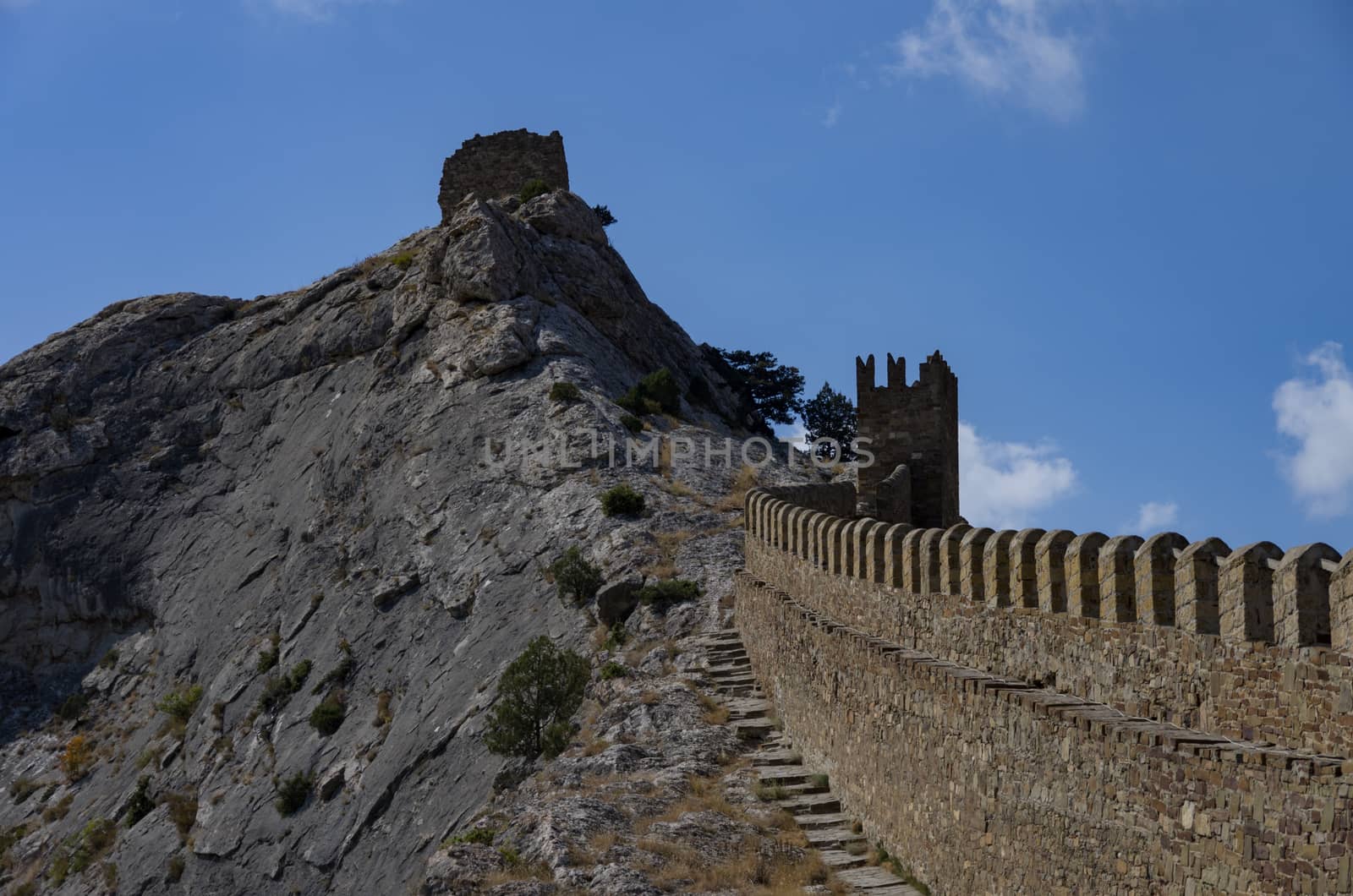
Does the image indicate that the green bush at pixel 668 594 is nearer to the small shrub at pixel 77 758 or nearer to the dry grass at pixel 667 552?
the dry grass at pixel 667 552

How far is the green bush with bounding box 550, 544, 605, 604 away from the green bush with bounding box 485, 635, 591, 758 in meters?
5.09

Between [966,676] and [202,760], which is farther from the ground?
[966,676]

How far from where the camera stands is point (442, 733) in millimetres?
32844

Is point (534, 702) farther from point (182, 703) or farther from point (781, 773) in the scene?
point (182, 703)

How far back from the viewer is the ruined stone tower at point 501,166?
62625 millimetres

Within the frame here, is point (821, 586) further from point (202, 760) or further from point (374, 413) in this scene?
point (374, 413)

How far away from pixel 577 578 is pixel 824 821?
1495 cm

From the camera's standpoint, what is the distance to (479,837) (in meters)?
20.9

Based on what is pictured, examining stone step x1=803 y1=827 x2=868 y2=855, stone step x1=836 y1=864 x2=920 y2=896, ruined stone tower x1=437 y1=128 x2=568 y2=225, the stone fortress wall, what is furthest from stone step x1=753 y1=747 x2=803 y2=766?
ruined stone tower x1=437 y1=128 x2=568 y2=225

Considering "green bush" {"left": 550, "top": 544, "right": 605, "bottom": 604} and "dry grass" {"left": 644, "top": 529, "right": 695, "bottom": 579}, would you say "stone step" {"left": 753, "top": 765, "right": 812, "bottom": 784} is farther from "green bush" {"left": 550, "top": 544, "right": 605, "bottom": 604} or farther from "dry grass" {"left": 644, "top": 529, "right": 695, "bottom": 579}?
"green bush" {"left": 550, "top": 544, "right": 605, "bottom": 604}

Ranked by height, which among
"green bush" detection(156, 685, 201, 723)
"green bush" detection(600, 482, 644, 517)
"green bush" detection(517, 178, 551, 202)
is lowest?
"green bush" detection(156, 685, 201, 723)

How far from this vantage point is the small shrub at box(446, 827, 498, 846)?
20.7m

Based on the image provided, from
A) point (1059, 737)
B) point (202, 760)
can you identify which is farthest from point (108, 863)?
point (1059, 737)

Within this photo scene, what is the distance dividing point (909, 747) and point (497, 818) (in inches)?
266
